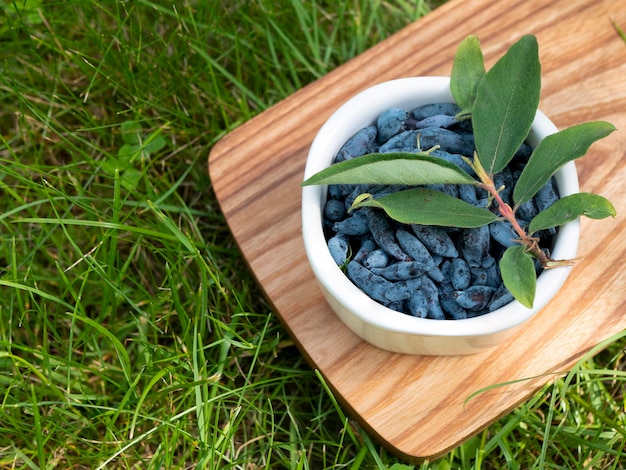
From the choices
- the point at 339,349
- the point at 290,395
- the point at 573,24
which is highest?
the point at 573,24

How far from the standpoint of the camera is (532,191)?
638mm

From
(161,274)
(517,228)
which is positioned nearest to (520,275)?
(517,228)

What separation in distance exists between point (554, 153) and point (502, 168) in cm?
4

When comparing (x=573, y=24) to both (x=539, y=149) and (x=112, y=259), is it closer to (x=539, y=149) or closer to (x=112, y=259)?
(x=539, y=149)

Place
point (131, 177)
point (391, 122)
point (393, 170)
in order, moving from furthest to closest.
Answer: point (131, 177) → point (391, 122) → point (393, 170)

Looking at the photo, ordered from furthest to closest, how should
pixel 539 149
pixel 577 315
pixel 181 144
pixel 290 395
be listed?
pixel 181 144, pixel 290 395, pixel 577 315, pixel 539 149

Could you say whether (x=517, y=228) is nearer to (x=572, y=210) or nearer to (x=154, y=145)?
(x=572, y=210)

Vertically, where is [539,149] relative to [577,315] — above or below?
above

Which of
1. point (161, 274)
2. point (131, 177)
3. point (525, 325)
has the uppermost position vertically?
point (131, 177)

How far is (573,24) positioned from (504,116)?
0.97 feet

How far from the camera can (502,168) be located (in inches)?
25.5

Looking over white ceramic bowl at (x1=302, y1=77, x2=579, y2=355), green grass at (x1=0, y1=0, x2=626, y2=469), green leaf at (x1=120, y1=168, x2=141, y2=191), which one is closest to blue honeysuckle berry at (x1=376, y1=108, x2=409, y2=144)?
white ceramic bowl at (x1=302, y1=77, x2=579, y2=355)

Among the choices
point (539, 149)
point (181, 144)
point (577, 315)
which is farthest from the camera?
point (181, 144)

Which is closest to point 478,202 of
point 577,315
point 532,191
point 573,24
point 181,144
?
point 532,191
